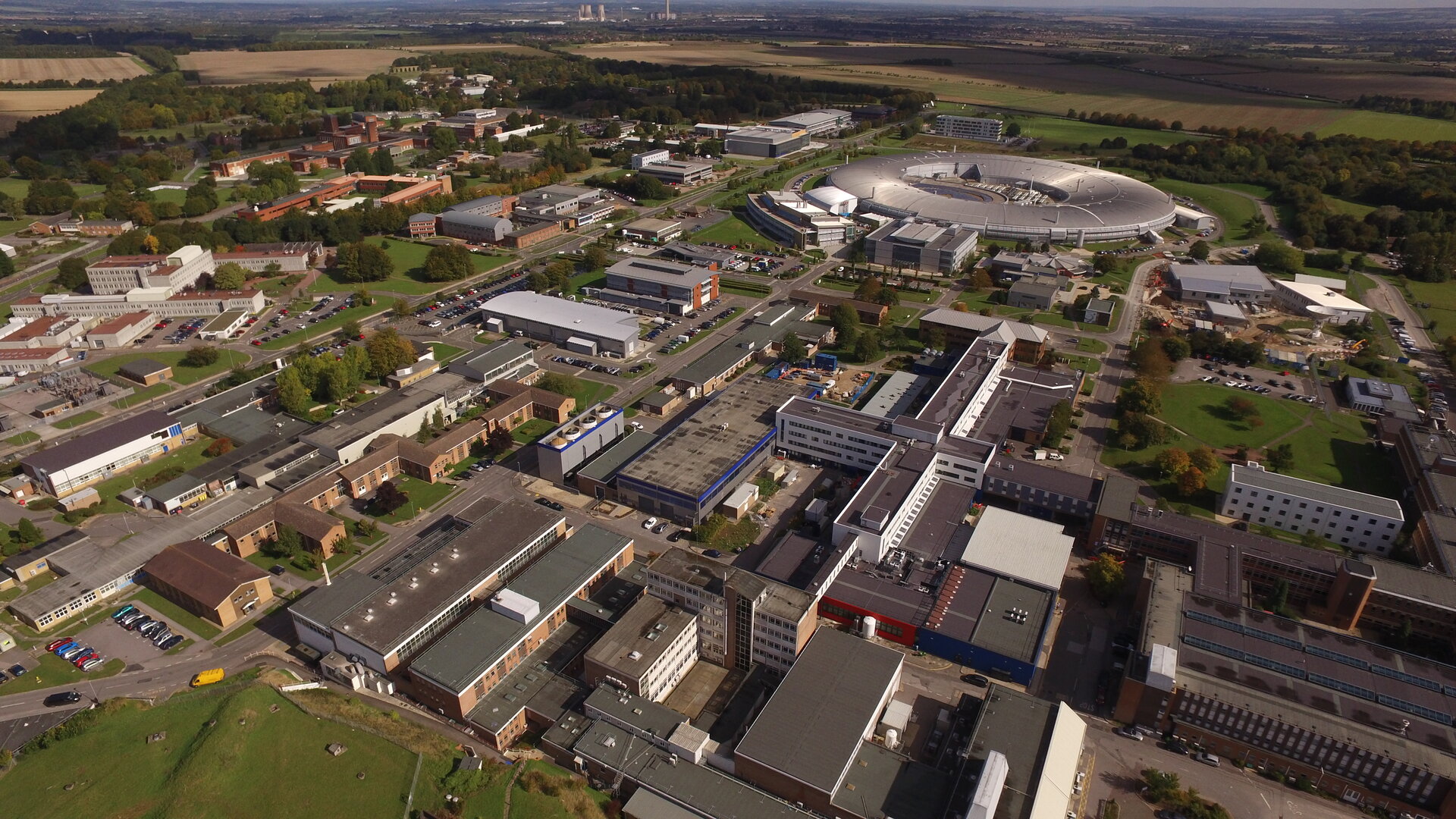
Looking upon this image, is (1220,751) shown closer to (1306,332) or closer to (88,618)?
(88,618)

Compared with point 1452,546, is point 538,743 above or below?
below

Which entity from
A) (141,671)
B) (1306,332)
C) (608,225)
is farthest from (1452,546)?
(608,225)

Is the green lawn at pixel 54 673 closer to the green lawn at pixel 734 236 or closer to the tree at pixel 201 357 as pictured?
the tree at pixel 201 357

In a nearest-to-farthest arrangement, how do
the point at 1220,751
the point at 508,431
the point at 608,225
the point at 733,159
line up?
the point at 1220,751, the point at 508,431, the point at 608,225, the point at 733,159

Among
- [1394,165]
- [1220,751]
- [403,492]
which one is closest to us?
[1220,751]

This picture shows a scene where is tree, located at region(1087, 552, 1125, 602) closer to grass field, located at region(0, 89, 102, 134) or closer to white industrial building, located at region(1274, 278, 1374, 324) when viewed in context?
white industrial building, located at region(1274, 278, 1374, 324)
